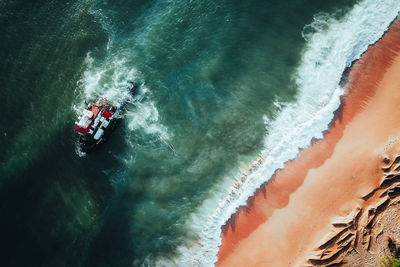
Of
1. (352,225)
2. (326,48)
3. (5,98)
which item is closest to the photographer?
(352,225)

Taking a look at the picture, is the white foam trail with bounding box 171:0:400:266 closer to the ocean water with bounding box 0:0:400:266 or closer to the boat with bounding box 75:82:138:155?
the ocean water with bounding box 0:0:400:266

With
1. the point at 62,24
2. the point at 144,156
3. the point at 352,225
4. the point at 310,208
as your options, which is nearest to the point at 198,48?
the point at 144,156

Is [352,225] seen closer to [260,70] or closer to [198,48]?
[260,70]

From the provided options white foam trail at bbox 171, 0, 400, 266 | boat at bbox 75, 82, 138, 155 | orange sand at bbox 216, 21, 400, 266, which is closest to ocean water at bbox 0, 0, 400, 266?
white foam trail at bbox 171, 0, 400, 266

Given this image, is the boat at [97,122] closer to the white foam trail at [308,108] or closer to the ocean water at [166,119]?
the ocean water at [166,119]

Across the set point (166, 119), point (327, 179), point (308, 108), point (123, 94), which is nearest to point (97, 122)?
point (123, 94)

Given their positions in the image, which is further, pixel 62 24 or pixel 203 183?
pixel 62 24
